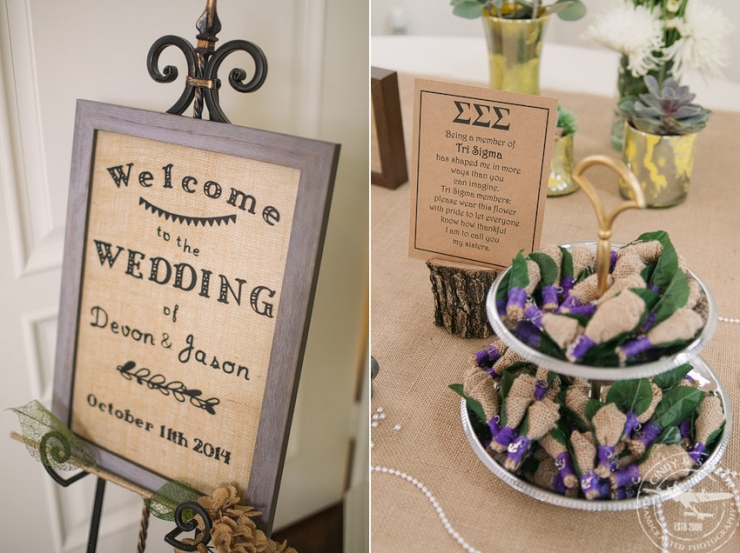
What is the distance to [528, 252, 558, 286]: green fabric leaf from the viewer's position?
23.3 inches

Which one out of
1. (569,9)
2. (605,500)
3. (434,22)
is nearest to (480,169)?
(605,500)

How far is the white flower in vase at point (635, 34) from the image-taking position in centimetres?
101

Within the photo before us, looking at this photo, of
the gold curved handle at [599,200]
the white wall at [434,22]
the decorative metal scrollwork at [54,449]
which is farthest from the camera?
the white wall at [434,22]

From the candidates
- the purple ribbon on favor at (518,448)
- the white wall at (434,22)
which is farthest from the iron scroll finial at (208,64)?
the white wall at (434,22)

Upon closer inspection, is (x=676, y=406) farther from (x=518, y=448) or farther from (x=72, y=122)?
(x=72, y=122)

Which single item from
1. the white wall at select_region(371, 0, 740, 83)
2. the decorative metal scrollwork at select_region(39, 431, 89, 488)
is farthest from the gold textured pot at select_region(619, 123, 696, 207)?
the white wall at select_region(371, 0, 740, 83)

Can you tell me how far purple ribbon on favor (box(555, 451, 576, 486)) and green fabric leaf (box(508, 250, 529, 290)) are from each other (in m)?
0.14

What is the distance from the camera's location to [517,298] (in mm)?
556

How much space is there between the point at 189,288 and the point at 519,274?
360mm

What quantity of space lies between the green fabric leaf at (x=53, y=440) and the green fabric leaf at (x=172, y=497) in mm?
115

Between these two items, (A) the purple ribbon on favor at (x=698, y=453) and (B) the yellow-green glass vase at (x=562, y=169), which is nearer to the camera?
(A) the purple ribbon on favor at (x=698, y=453)

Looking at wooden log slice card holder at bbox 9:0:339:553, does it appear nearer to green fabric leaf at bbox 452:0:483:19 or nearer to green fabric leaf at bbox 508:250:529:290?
green fabric leaf at bbox 508:250:529:290

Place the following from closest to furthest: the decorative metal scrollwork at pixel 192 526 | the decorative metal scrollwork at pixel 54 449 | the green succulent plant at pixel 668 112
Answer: the decorative metal scrollwork at pixel 192 526
the decorative metal scrollwork at pixel 54 449
the green succulent plant at pixel 668 112

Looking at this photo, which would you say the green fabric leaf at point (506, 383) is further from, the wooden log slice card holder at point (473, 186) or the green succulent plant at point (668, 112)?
the green succulent plant at point (668, 112)
